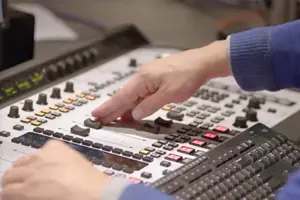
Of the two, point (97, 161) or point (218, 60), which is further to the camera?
point (218, 60)

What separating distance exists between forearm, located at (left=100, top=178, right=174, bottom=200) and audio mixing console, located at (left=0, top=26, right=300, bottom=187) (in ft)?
0.46

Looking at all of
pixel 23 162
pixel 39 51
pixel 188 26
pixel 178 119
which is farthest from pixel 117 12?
pixel 23 162

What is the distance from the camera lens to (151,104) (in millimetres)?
1241

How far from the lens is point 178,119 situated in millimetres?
1284

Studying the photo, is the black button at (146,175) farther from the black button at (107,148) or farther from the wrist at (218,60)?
the wrist at (218,60)

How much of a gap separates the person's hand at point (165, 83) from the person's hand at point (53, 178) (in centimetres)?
29

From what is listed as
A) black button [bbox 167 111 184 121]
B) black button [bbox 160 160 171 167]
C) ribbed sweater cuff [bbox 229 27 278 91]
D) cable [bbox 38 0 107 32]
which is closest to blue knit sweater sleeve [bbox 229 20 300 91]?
ribbed sweater cuff [bbox 229 27 278 91]

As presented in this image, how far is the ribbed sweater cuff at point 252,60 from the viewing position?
1.22m

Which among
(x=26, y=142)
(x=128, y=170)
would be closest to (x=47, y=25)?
(x=26, y=142)

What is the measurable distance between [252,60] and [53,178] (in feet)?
1.44

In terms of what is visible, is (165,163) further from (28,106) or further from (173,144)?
(28,106)

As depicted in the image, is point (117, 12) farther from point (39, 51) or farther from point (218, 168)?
point (218, 168)

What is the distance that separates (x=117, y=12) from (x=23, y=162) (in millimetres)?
980

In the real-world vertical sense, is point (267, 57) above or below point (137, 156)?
above
